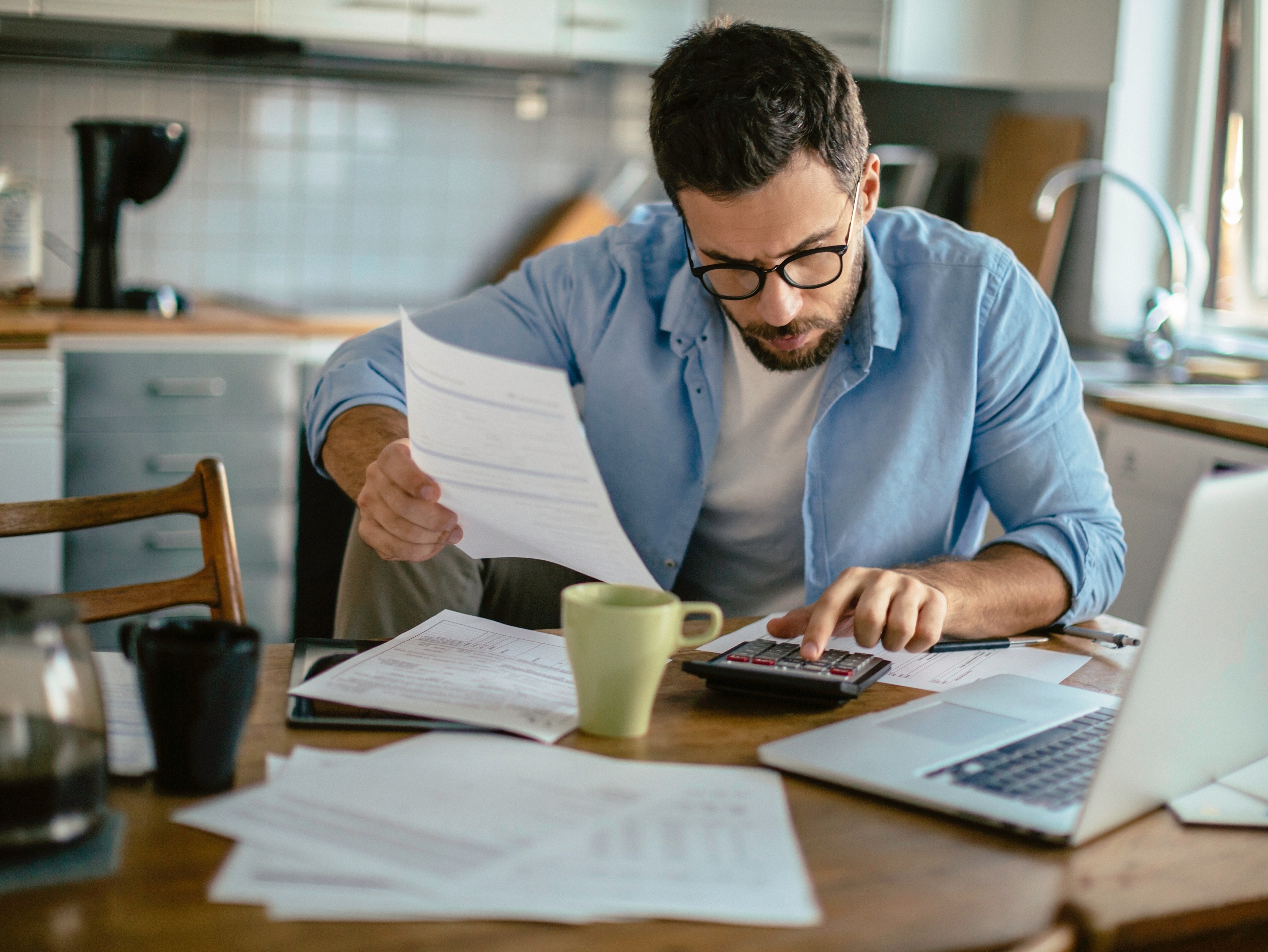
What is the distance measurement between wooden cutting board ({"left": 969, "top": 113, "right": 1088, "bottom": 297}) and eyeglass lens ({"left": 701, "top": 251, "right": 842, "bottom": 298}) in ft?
7.41

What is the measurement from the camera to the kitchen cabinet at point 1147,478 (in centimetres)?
235

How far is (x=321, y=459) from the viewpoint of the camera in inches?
56.4

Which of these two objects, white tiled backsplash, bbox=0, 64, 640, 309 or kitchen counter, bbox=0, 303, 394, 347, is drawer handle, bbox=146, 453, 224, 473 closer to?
kitchen counter, bbox=0, 303, 394, 347

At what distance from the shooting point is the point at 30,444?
2.55 m

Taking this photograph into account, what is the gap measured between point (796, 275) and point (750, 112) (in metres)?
0.17

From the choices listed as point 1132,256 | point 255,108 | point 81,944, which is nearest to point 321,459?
point 81,944

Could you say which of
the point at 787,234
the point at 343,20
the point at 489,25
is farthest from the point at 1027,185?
the point at 787,234

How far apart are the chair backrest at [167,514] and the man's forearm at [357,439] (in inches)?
5.6

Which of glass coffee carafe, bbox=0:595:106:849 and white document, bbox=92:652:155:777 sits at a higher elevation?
glass coffee carafe, bbox=0:595:106:849

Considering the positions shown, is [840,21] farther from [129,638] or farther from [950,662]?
[129,638]

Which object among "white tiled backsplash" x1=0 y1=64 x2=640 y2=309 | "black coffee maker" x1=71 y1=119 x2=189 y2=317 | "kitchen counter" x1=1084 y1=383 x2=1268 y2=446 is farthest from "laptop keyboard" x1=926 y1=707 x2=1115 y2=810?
"white tiled backsplash" x1=0 y1=64 x2=640 y2=309

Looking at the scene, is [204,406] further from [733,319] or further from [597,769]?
[597,769]

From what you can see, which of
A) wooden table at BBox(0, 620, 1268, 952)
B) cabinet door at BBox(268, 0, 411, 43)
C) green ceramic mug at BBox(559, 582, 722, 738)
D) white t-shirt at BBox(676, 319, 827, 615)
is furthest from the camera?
cabinet door at BBox(268, 0, 411, 43)

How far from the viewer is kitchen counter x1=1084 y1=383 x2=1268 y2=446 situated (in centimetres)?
222
